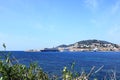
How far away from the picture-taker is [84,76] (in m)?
8.51

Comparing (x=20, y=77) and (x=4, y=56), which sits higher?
(x=4, y=56)

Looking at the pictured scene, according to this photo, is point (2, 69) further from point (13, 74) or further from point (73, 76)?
point (73, 76)

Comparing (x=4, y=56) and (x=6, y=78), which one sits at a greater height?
(x=4, y=56)

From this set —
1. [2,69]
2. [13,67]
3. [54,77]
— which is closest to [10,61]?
[13,67]

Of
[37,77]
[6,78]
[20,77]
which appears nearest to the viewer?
[6,78]

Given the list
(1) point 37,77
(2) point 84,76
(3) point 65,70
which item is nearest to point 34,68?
(1) point 37,77

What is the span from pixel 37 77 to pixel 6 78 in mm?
1318

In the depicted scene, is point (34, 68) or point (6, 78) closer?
point (6, 78)

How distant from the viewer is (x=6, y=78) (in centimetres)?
793

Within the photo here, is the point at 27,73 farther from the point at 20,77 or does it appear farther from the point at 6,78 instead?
the point at 6,78

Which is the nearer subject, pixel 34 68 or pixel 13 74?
pixel 13 74

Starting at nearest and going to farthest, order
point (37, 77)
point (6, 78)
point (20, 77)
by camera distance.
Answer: point (6, 78) → point (20, 77) → point (37, 77)

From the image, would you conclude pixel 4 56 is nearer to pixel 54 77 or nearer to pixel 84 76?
pixel 54 77

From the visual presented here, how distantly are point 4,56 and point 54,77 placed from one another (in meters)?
1.58
